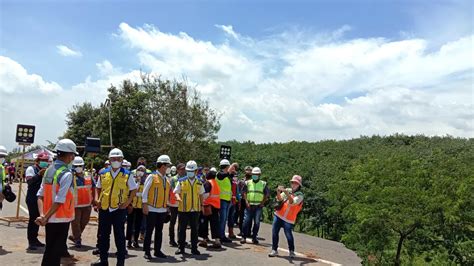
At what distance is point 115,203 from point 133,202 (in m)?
2.52

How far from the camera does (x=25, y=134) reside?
43.9ft

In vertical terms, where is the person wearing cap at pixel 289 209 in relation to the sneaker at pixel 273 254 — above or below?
above

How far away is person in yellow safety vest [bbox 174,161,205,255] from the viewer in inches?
364

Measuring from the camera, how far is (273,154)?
3394 cm

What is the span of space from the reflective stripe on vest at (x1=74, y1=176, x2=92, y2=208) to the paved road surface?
94 centimetres

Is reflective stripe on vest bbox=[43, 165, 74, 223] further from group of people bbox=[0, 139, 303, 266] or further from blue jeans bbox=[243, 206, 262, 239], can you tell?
blue jeans bbox=[243, 206, 262, 239]

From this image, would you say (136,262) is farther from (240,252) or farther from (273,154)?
(273,154)

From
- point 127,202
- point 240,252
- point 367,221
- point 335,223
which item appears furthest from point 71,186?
point 335,223

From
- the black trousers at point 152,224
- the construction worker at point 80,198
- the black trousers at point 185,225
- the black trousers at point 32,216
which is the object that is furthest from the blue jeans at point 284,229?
the black trousers at point 32,216

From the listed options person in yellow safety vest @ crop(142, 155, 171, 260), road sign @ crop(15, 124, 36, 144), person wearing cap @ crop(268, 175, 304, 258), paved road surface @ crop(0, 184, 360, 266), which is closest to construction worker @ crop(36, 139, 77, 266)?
paved road surface @ crop(0, 184, 360, 266)

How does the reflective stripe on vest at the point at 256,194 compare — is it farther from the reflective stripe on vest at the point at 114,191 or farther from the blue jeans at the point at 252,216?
the reflective stripe on vest at the point at 114,191

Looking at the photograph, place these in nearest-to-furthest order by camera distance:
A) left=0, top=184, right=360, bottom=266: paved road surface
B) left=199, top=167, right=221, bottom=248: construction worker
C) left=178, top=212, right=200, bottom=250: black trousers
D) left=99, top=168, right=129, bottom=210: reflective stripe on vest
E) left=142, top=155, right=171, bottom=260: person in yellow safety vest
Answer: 1. left=99, top=168, right=129, bottom=210: reflective stripe on vest
2. left=0, top=184, right=360, bottom=266: paved road surface
3. left=142, top=155, right=171, bottom=260: person in yellow safety vest
4. left=178, top=212, right=200, bottom=250: black trousers
5. left=199, top=167, right=221, bottom=248: construction worker

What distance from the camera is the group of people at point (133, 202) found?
6.14m

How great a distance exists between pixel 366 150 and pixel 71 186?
26516 millimetres
